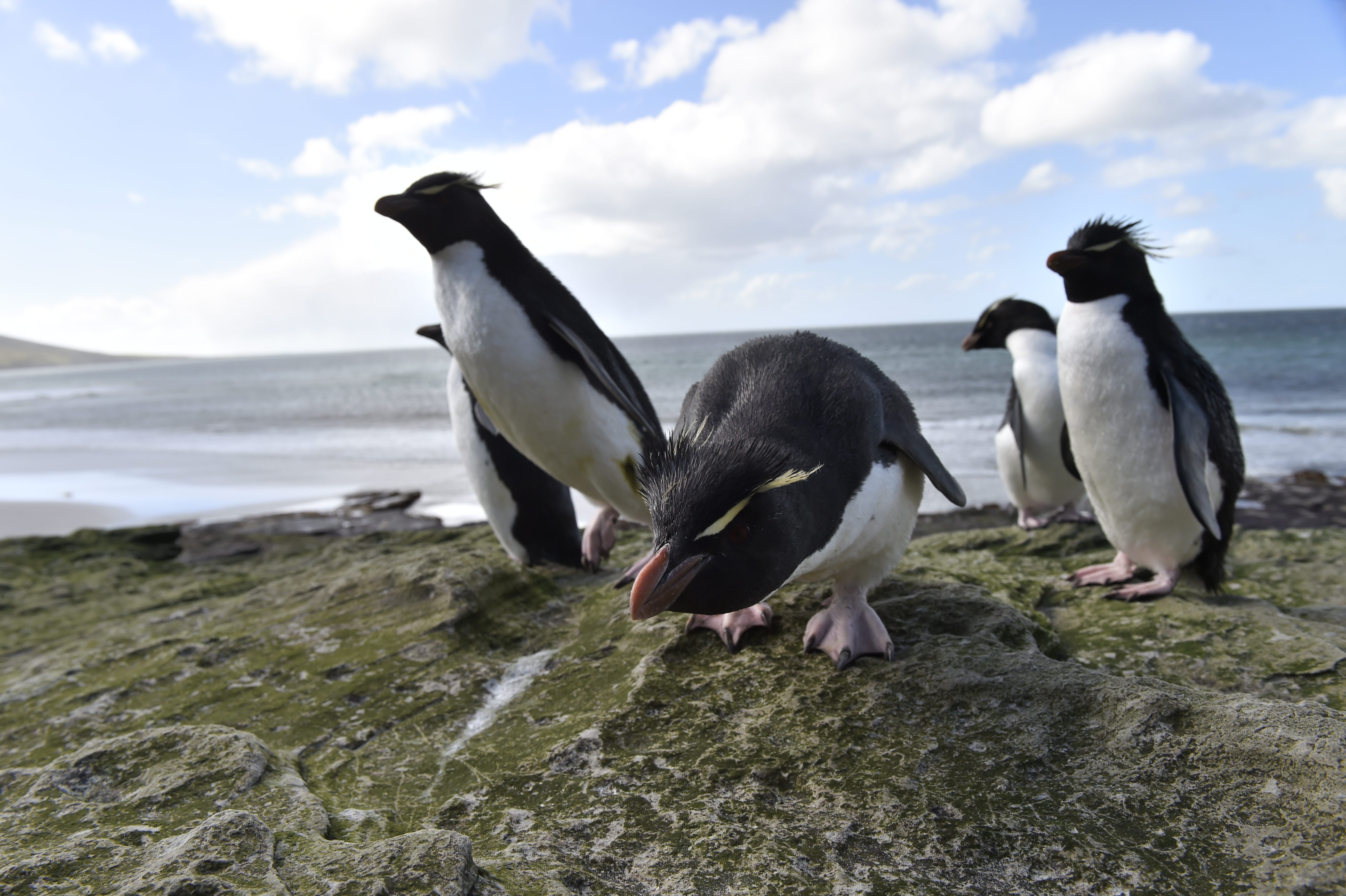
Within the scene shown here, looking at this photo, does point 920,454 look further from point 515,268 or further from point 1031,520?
point 1031,520

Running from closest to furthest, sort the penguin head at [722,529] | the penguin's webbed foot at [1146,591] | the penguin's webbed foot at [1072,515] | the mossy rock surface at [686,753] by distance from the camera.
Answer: the mossy rock surface at [686,753] < the penguin head at [722,529] < the penguin's webbed foot at [1146,591] < the penguin's webbed foot at [1072,515]

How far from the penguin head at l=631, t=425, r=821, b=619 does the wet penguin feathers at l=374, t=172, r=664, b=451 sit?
1.92 metres

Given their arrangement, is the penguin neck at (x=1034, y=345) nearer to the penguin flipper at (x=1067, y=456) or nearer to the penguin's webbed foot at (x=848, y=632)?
the penguin flipper at (x=1067, y=456)

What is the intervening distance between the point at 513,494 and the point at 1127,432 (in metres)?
3.01

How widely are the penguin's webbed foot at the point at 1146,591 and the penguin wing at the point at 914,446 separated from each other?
136 cm

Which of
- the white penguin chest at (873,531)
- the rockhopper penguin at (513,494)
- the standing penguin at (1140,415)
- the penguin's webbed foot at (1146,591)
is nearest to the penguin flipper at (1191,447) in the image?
the standing penguin at (1140,415)

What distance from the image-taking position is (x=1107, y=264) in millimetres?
3395

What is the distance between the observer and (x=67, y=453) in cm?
1605

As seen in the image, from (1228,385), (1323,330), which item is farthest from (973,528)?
(1323,330)

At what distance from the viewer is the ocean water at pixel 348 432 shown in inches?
432

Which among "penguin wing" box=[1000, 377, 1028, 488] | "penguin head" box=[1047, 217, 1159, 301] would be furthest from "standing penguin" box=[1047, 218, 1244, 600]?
"penguin wing" box=[1000, 377, 1028, 488]

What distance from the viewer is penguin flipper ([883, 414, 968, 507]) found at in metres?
2.16

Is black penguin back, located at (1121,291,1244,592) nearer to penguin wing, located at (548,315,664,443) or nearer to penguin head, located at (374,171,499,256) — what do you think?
penguin wing, located at (548,315,664,443)

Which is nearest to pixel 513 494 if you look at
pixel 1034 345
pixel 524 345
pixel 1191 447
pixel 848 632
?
pixel 524 345
